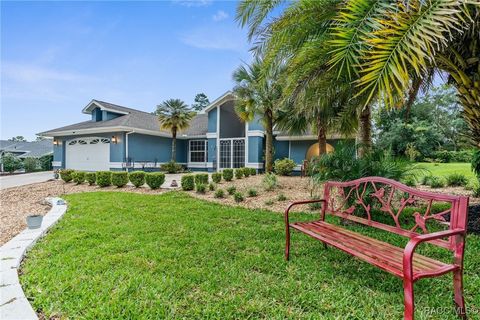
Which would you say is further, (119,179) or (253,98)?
(253,98)

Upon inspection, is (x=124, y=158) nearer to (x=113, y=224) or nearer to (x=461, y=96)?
(x=113, y=224)

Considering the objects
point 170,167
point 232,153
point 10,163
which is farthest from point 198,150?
point 10,163

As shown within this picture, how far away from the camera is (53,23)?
8.97 meters

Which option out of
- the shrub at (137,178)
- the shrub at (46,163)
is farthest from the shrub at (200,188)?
the shrub at (46,163)

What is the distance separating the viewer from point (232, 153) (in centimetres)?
1856

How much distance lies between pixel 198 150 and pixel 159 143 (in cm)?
318

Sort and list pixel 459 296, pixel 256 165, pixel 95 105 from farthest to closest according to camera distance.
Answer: pixel 95 105 → pixel 256 165 → pixel 459 296

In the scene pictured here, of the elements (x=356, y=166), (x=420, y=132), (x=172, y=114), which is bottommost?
(x=356, y=166)

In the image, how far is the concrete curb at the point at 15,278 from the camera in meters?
2.21

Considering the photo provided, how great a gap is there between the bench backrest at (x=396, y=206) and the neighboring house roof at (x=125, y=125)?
51.7ft

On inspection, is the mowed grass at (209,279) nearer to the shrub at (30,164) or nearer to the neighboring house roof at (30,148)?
the shrub at (30,164)

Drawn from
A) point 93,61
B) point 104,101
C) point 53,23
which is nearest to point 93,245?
point 53,23

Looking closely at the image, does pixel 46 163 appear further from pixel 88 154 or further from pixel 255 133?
pixel 255 133

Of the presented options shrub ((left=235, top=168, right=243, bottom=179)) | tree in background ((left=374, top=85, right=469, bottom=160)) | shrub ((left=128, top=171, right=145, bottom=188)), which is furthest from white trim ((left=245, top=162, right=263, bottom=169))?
tree in background ((left=374, top=85, right=469, bottom=160))
